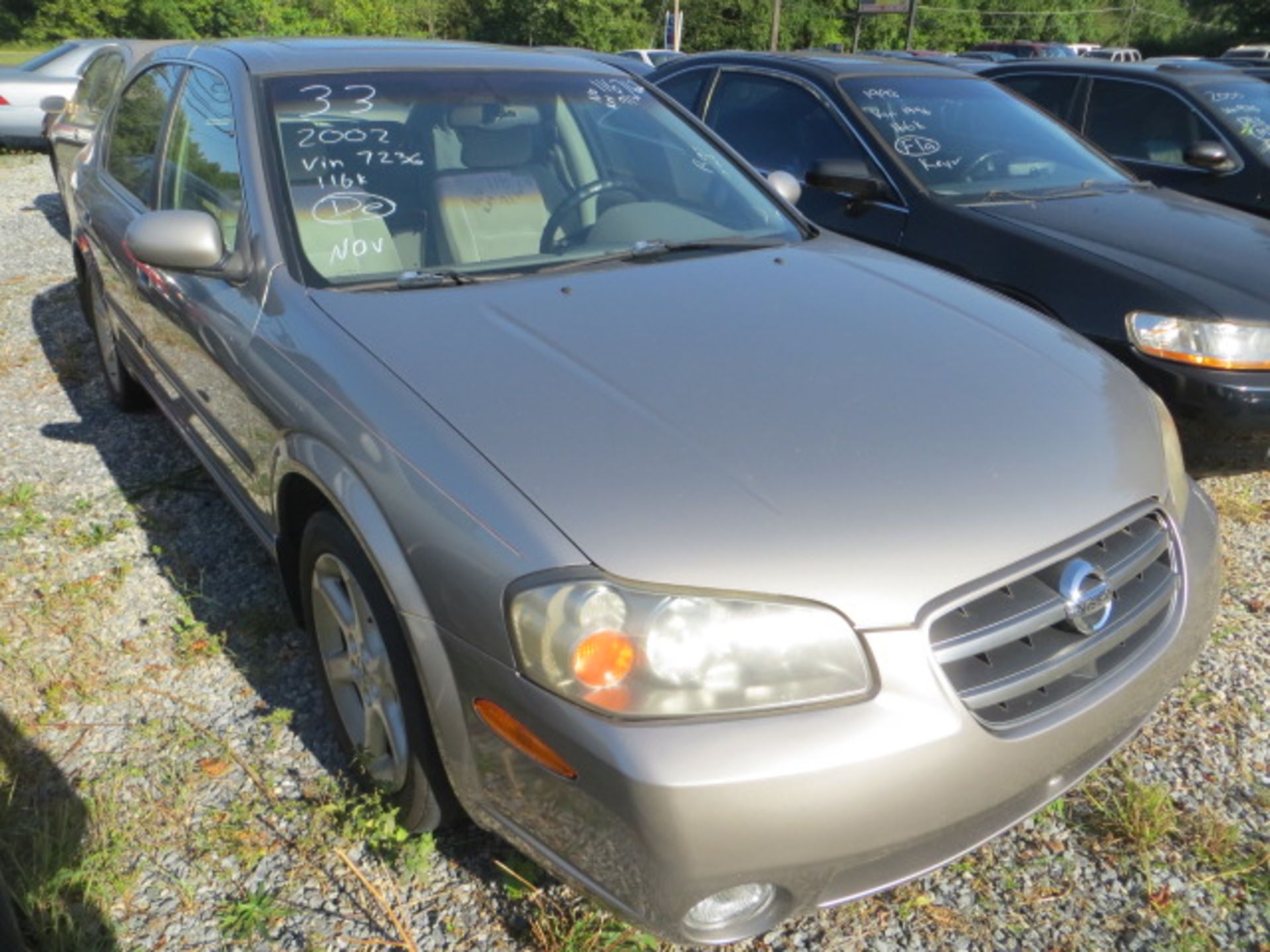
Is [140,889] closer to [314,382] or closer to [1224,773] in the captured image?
[314,382]

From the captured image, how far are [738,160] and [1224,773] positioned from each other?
220cm

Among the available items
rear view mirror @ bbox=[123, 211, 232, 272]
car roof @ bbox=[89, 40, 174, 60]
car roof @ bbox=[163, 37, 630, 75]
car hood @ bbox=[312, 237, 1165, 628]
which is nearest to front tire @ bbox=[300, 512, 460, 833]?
car hood @ bbox=[312, 237, 1165, 628]

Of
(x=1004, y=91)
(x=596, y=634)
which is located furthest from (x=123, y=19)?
(x=596, y=634)

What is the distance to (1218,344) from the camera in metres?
3.26

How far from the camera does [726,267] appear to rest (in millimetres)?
2637

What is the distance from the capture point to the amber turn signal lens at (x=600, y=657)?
1526mm

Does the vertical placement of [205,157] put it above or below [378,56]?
below

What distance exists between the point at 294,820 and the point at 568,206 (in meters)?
1.75

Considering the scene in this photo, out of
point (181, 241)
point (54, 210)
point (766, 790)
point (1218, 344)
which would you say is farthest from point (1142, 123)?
point (54, 210)

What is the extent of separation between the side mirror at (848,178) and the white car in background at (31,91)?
10238 millimetres

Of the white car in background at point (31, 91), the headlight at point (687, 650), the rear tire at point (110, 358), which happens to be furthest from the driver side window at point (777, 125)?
the white car in background at point (31, 91)

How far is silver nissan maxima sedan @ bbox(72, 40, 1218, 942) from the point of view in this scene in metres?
1.53

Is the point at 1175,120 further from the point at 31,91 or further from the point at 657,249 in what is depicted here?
the point at 31,91

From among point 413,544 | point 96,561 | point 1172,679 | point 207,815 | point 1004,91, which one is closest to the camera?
point 413,544
